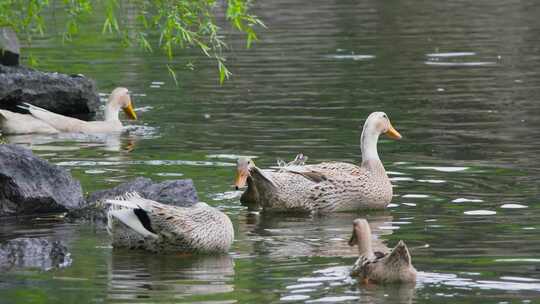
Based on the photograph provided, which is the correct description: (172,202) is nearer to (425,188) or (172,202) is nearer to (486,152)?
(425,188)

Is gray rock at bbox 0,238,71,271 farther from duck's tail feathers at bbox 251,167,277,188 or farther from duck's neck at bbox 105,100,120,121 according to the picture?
duck's neck at bbox 105,100,120,121

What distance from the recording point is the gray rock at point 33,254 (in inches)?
488

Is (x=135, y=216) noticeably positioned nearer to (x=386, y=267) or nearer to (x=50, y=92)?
(x=386, y=267)

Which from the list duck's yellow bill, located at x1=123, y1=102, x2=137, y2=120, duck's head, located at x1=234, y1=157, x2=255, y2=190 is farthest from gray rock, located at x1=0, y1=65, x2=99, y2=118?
duck's head, located at x1=234, y1=157, x2=255, y2=190

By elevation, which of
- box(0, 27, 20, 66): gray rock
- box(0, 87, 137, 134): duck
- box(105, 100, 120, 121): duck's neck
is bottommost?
box(0, 87, 137, 134): duck

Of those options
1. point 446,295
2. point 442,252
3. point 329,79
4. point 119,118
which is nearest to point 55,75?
point 119,118

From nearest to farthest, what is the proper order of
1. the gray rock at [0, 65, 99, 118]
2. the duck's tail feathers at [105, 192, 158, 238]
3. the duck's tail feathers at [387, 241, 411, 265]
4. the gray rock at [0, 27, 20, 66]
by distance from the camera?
the duck's tail feathers at [387, 241, 411, 265] → the duck's tail feathers at [105, 192, 158, 238] → the gray rock at [0, 65, 99, 118] → the gray rock at [0, 27, 20, 66]

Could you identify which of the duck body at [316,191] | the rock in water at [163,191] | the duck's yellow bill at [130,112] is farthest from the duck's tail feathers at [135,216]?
the duck's yellow bill at [130,112]

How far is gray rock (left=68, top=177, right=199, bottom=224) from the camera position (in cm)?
1455

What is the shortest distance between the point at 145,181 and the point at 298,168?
74.2 inches

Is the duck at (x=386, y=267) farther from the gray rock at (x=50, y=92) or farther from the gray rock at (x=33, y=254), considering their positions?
the gray rock at (x=50, y=92)

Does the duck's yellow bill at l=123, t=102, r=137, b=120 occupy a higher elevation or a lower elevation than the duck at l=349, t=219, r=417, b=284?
lower

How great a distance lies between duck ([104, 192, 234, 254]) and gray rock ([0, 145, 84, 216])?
77.8 inches

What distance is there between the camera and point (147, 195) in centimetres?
1460
